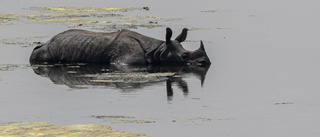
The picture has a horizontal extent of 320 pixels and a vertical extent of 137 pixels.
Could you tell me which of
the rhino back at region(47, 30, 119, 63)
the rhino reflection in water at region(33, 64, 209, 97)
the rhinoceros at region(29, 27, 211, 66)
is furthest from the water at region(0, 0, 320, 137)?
the rhino back at region(47, 30, 119, 63)

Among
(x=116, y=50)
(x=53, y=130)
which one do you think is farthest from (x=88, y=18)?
(x=53, y=130)

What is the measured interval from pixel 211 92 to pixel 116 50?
5.35 metres

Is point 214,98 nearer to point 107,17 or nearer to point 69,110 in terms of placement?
point 69,110

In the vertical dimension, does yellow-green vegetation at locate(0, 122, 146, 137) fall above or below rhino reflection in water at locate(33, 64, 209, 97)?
above

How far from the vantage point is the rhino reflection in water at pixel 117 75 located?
2061 centimetres

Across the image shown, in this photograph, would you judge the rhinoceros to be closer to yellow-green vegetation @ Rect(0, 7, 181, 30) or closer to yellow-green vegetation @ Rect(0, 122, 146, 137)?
yellow-green vegetation @ Rect(0, 7, 181, 30)

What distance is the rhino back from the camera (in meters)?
24.5

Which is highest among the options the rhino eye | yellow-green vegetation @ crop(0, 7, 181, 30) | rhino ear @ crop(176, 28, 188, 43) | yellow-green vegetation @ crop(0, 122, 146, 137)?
yellow-green vegetation @ crop(0, 122, 146, 137)

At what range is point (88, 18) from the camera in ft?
120

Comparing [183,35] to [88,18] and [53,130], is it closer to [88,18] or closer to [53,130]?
[53,130]

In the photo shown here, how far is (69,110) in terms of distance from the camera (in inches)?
687

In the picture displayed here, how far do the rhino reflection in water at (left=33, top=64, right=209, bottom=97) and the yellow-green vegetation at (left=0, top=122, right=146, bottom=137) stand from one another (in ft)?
12.7

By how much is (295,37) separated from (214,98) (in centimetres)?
1185

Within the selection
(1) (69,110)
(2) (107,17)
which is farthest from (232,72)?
(2) (107,17)
